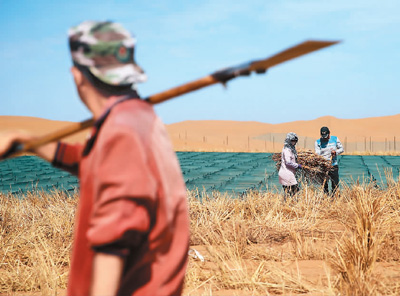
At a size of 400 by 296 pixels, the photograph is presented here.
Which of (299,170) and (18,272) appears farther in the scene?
(299,170)

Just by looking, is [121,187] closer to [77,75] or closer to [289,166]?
[77,75]

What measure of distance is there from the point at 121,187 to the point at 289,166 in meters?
6.56

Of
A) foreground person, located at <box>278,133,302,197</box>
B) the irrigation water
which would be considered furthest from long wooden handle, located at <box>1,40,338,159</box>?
the irrigation water

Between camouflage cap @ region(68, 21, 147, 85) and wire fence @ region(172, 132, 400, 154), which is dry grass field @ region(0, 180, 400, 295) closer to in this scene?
camouflage cap @ region(68, 21, 147, 85)

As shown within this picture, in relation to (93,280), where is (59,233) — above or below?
below

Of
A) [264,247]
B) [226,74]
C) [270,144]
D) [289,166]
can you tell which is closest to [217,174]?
[289,166]

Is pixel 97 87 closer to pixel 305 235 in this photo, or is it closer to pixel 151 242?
pixel 151 242

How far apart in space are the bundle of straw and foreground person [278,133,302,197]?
20.0 inches

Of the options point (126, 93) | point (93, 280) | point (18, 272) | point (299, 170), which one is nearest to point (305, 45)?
point (126, 93)

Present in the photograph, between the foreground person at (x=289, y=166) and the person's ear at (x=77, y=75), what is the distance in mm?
6269

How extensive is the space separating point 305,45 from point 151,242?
63cm

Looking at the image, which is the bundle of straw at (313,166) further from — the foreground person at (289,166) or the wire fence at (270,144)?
the wire fence at (270,144)

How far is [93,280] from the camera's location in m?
1.18

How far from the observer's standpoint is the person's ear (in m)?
1.35
